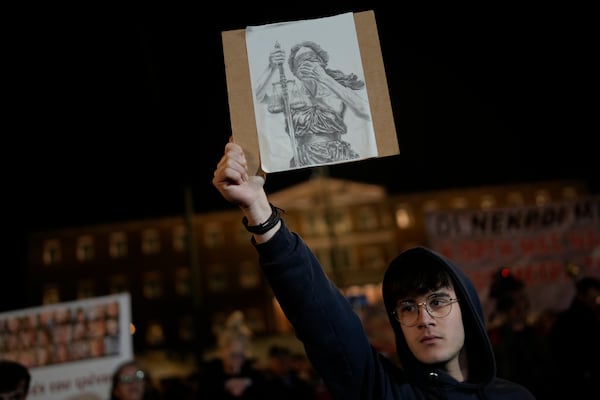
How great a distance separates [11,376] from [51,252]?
56359 mm

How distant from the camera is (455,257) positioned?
7262mm

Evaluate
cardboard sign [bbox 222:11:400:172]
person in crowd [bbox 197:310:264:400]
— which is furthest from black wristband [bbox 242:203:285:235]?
person in crowd [bbox 197:310:264:400]

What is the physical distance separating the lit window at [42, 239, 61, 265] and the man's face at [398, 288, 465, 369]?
58.1 metres

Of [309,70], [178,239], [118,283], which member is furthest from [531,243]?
[118,283]

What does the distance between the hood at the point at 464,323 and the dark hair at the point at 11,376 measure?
9.05ft

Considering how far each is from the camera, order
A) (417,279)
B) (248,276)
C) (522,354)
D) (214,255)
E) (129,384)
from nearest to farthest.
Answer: (417,279), (129,384), (522,354), (248,276), (214,255)

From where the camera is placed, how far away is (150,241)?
56.1 m

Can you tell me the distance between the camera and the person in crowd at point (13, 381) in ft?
11.6

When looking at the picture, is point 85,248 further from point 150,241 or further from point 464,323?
point 464,323

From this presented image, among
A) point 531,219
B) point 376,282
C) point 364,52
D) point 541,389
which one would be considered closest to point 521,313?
point 541,389

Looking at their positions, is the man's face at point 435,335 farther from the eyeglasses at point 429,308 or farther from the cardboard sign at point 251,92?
the cardboard sign at point 251,92

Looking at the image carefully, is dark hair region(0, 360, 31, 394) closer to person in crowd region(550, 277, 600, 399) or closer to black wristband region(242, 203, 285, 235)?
black wristband region(242, 203, 285, 235)

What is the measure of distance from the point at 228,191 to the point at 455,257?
5986 millimetres

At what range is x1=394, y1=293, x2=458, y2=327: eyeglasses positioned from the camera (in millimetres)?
2000
